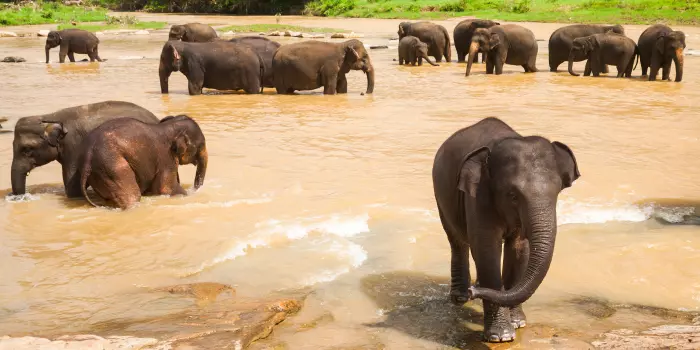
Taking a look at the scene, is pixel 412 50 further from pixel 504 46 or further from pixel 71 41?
pixel 71 41

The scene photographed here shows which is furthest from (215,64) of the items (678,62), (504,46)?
(678,62)

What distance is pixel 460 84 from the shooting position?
20.2 metres

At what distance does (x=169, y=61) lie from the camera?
1795 cm

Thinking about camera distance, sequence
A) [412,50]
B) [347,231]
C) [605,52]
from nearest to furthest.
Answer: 1. [347,231]
2. [605,52]
3. [412,50]

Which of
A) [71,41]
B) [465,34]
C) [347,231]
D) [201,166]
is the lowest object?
[347,231]

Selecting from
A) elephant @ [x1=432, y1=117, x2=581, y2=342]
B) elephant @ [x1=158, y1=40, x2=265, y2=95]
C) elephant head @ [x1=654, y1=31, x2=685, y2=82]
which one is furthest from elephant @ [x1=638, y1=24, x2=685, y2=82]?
elephant @ [x1=432, y1=117, x2=581, y2=342]

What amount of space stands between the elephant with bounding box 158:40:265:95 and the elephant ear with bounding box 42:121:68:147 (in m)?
8.87

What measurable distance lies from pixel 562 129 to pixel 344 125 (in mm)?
3523

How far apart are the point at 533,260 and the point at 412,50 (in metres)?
20.8

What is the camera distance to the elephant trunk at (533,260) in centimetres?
452

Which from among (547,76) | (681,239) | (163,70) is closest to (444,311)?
(681,239)

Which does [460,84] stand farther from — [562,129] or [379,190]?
[379,190]

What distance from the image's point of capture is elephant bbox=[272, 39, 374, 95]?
1759 cm

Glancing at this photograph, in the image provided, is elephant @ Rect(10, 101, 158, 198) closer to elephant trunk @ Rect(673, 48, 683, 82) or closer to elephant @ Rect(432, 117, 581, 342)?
elephant @ Rect(432, 117, 581, 342)
